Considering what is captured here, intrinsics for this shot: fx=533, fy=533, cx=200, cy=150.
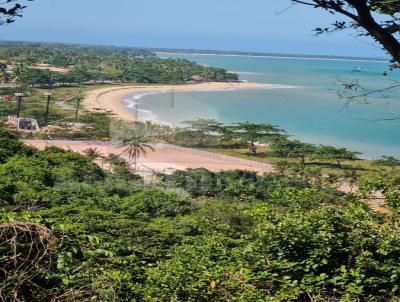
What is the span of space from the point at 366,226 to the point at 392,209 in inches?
34.1

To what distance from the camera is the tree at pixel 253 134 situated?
1219 inches

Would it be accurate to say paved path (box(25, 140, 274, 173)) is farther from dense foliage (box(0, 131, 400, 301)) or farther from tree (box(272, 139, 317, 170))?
dense foliage (box(0, 131, 400, 301))

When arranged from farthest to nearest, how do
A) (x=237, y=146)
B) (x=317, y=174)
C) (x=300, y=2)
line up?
(x=237, y=146) < (x=317, y=174) < (x=300, y=2)

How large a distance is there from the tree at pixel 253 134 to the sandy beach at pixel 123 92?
6985 mm

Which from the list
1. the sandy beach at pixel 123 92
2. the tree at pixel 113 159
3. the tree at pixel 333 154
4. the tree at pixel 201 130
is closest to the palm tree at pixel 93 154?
the tree at pixel 113 159

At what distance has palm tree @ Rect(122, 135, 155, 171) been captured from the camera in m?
24.6

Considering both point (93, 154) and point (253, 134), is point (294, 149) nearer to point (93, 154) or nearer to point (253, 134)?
point (253, 134)

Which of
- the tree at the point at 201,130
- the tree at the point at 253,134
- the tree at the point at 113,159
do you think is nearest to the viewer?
the tree at the point at 113,159

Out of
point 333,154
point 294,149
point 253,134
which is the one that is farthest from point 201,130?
point 333,154

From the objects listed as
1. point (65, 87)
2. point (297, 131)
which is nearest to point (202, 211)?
point (297, 131)

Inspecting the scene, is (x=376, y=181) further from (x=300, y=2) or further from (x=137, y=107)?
(x=137, y=107)

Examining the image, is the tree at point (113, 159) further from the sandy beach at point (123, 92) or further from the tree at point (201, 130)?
the sandy beach at point (123, 92)

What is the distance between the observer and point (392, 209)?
4.55m

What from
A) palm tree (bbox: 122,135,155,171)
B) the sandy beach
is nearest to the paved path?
palm tree (bbox: 122,135,155,171)
